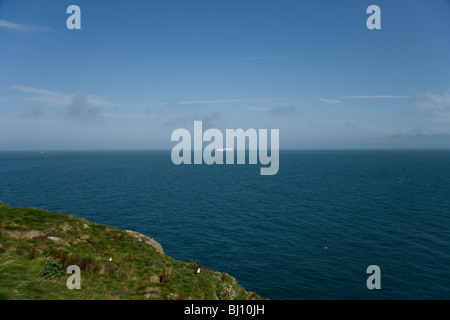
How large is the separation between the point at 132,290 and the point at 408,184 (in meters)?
111

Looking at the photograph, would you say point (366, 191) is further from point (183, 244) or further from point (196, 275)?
point (196, 275)

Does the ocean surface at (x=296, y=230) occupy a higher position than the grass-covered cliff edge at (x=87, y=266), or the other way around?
the grass-covered cliff edge at (x=87, y=266)

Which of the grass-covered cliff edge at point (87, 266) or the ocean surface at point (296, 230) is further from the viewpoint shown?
the ocean surface at point (296, 230)

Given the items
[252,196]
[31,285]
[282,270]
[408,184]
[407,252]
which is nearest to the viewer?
[31,285]

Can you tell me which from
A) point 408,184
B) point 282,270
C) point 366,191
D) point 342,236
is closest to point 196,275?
point 282,270

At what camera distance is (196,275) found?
17.6m

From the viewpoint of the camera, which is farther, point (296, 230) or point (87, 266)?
point (296, 230)

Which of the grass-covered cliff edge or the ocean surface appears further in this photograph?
the ocean surface

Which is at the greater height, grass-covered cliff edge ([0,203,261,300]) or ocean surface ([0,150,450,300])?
grass-covered cliff edge ([0,203,261,300])

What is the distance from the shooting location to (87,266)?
1445 cm

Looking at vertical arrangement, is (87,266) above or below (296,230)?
above

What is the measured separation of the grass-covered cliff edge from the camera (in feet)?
37.2

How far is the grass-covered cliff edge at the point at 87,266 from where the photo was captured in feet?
37.2
